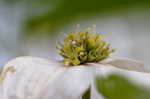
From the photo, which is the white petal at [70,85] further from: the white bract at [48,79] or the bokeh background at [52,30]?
the bokeh background at [52,30]

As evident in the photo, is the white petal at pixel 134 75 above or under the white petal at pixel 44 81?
above

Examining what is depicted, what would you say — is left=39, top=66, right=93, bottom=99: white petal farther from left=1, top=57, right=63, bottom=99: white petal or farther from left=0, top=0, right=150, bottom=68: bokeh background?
left=0, top=0, right=150, bottom=68: bokeh background

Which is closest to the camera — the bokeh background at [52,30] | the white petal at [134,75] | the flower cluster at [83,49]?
the white petal at [134,75]

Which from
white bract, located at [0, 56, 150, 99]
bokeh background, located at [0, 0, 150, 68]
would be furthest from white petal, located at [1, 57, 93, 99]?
bokeh background, located at [0, 0, 150, 68]

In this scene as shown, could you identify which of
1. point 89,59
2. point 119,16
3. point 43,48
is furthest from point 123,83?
point 43,48

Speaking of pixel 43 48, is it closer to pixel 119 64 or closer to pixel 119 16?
pixel 119 16

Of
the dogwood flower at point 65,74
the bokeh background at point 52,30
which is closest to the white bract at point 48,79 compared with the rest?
the dogwood flower at point 65,74

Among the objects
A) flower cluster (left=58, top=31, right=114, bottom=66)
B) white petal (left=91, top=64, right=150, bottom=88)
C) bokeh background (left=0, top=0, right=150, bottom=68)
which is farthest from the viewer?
bokeh background (left=0, top=0, right=150, bottom=68)

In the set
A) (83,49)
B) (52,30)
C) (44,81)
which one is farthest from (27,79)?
(52,30)
